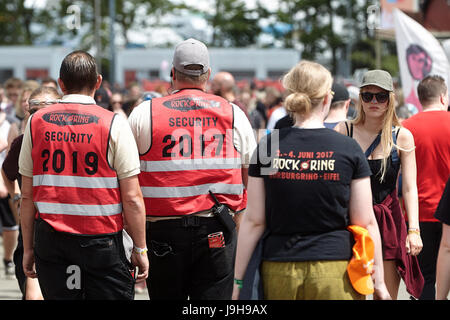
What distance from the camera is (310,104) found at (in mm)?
3648

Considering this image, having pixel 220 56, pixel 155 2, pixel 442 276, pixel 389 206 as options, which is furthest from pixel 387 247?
pixel 155 2

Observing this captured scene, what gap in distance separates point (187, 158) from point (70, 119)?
0.74 meters

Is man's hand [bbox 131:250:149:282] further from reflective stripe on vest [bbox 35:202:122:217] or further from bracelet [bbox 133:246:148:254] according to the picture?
reflective stripe on vest [bbox 35:202:122:217]

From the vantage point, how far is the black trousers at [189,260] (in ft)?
14.3

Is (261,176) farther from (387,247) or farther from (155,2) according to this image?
(155,2)

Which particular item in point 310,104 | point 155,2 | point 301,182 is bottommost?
point 301,182

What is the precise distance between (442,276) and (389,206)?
0.73m

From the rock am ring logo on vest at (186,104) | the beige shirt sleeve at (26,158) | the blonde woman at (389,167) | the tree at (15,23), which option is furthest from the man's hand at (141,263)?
the tree at (15,23)

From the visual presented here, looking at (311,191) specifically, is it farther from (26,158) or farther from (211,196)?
(26,158)

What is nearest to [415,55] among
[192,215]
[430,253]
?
[430,253]

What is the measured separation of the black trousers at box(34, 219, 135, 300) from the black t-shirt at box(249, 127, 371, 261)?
0.96m

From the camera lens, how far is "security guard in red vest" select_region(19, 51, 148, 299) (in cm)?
406

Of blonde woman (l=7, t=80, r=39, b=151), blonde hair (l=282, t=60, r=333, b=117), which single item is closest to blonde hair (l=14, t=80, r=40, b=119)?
blonde woman (l=7, t=80, r=39, b=151)
